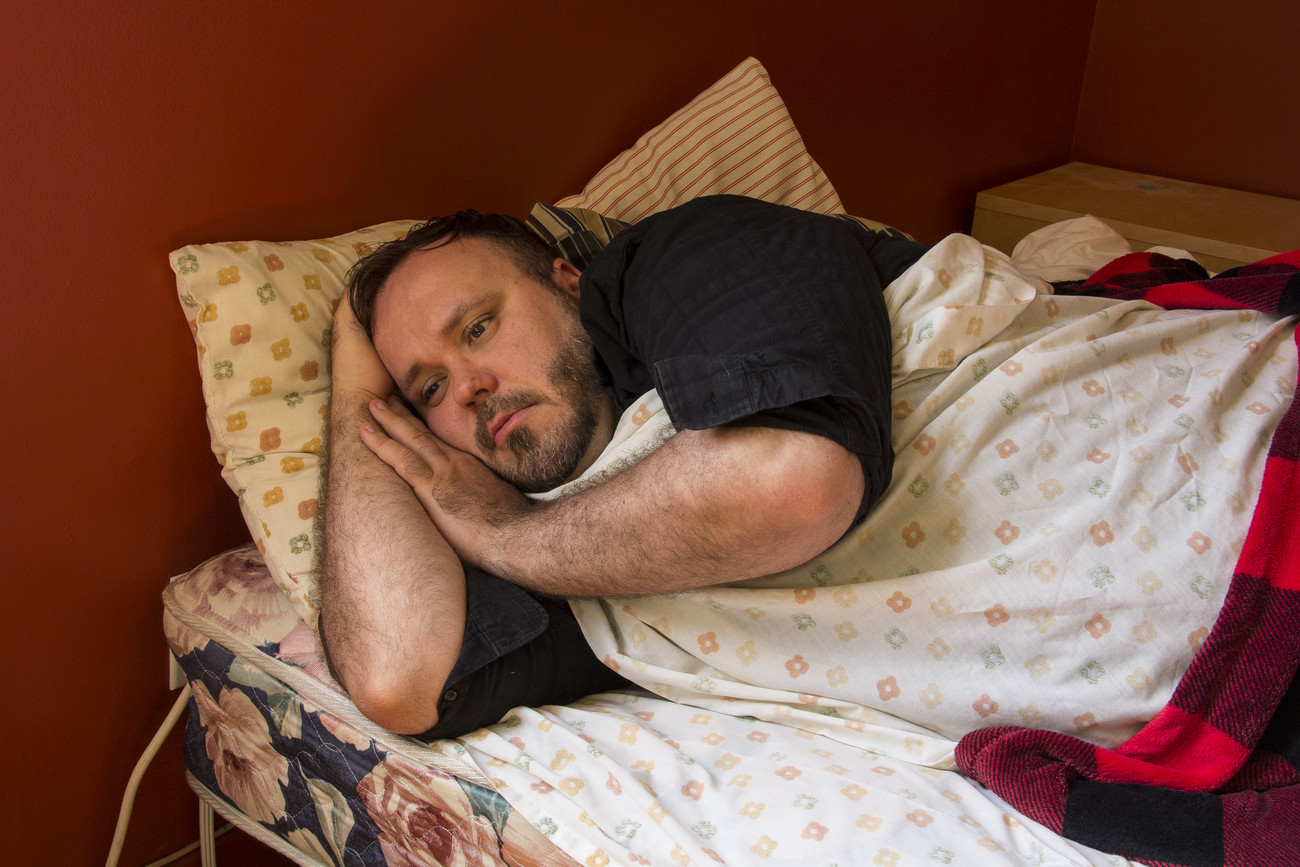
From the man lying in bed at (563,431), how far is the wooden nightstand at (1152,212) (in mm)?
1293

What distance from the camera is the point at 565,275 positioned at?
135cm

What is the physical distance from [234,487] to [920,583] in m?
0.84

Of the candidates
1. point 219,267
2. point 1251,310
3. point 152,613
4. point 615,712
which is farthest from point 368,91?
point 1251,310

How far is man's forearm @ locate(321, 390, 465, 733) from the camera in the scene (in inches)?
38.5

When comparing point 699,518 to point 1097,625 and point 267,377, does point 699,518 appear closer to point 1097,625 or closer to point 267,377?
point 1097,625

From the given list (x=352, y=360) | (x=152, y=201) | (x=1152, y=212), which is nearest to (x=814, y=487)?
(x=352, y=360)

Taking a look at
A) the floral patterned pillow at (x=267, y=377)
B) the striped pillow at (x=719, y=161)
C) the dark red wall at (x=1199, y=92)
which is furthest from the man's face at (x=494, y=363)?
the dark red wall at (x=1199, y=92)

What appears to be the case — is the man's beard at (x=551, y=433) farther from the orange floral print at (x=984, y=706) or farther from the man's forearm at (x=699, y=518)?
the orange floral print at (x=984, y=706)

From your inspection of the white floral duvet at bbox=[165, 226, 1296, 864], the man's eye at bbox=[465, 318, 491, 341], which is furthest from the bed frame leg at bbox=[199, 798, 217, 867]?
the man's eye at bbox=[465, 318, 491, 341]

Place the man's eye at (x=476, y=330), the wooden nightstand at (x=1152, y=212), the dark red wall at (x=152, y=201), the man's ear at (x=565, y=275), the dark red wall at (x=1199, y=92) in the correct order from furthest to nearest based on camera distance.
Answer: the dark red wall at (x=1199, y=92), the wooden nightstand at (x=1152, y=212), the man's ear at (x=565, y=275), the man's eye at (x=476, y=330), the dark red wall at (x=152, y=201)

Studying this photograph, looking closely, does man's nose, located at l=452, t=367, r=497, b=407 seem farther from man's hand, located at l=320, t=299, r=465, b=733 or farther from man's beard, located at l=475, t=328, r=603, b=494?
man's hand, located at l=320, t=299, r=465, b=733

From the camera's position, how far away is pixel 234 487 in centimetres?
121

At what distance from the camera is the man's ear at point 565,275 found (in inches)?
52.4

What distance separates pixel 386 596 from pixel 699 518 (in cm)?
37
